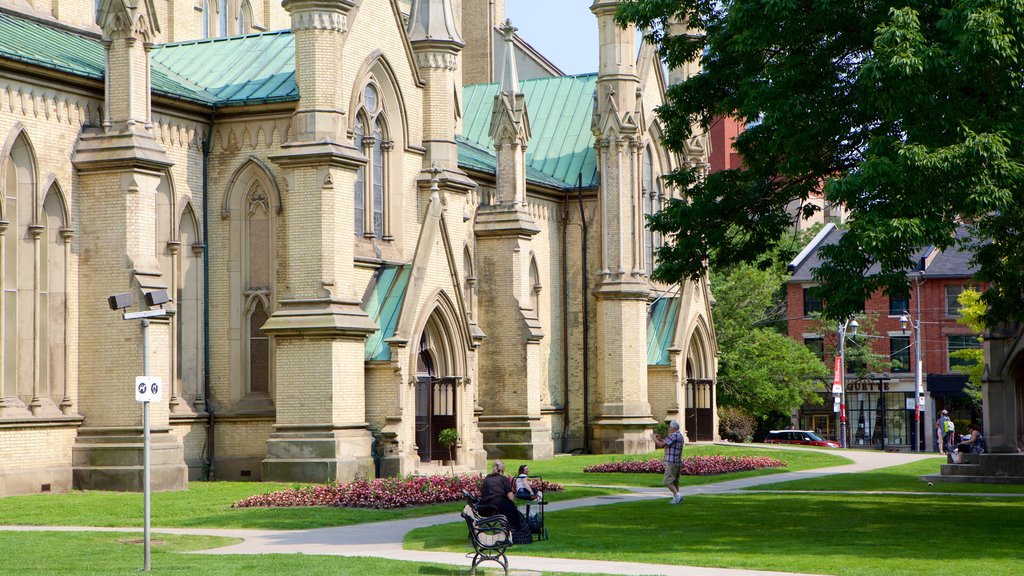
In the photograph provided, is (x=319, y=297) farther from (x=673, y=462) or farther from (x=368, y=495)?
(x=673, y=462)

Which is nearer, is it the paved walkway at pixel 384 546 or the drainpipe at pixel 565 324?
the paved walkway at pixel 384 546

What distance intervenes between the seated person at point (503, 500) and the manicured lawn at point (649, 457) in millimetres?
14462

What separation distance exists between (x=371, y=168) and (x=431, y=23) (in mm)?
4634

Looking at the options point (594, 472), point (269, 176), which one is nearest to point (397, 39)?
point (269, 176)

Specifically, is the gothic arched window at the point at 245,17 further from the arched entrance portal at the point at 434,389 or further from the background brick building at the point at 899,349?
the background brick building at the point at 899,349

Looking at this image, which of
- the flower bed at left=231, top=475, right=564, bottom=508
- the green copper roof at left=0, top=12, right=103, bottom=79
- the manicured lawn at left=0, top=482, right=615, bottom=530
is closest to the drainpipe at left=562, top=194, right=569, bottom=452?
the green copper roof at left=0, top=12, right=103, bottom=79

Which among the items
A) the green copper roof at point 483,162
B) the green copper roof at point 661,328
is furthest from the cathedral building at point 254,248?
the green copper roof at point 661,328

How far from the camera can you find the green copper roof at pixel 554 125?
52094 mm

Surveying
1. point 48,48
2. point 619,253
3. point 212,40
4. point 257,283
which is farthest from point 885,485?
point 48,48

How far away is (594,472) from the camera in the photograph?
1554 inches

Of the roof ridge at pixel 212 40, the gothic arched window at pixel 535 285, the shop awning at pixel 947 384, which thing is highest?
the roof ridge at pixel 212 40

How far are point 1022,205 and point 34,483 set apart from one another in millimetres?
19342

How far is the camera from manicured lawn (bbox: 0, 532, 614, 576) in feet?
55.5

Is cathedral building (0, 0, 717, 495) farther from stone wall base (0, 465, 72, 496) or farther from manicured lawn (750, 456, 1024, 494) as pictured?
manicured lawn (750, 456, 1024, 494)
